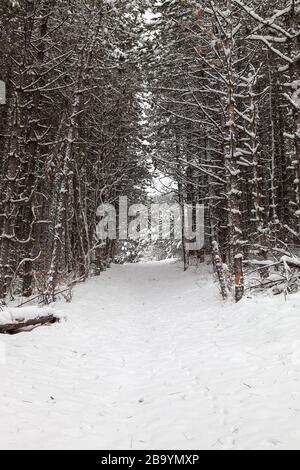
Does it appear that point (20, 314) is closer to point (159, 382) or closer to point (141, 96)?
point (159, 382)

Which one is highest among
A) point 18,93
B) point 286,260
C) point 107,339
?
point 18,93

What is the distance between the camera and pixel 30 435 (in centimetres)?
402

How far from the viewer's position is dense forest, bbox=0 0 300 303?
1009 cm

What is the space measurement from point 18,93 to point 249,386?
351 inches

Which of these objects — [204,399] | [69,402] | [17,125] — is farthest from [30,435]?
[17,125]

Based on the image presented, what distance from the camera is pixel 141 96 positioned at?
49.5ft

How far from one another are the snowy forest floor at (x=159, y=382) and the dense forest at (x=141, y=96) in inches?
72.7

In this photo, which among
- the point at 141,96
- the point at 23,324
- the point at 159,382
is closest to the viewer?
the point at 159,382

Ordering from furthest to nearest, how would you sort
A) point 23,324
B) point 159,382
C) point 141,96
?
point 141,96, point 23,324, point 159,382

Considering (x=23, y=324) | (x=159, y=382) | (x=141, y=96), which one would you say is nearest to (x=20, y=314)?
(x=23, y=324)

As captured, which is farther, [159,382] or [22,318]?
[22,318]

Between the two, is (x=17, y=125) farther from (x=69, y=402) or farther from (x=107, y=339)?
(x=69, y=402)

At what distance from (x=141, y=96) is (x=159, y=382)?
11946 millimetres

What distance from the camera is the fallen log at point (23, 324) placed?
24.7ft
